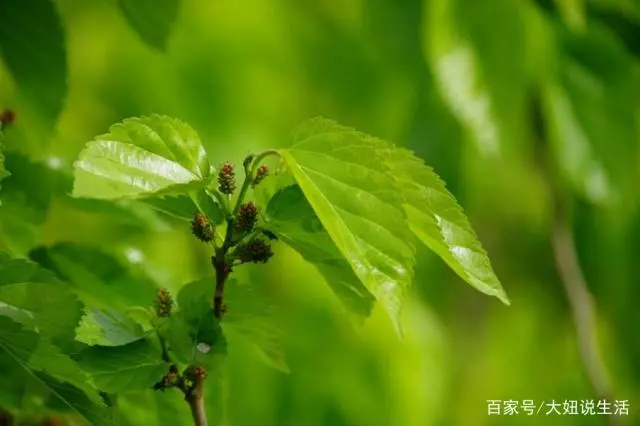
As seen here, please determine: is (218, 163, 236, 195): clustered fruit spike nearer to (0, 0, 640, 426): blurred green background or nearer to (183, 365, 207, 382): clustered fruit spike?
(183, 365, 207, 382): clustered fruit spike

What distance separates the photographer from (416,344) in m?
1.35

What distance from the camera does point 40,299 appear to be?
1.61 ft

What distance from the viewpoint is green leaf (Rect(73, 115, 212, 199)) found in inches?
15.9

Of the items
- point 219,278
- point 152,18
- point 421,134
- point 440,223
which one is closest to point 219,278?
point 219,278

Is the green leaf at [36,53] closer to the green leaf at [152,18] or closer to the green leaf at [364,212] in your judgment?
the green leaf at [152,18]

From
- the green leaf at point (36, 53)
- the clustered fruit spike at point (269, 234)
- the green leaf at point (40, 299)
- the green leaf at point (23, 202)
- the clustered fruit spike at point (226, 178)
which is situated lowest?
the green leaf at point (40, 299)

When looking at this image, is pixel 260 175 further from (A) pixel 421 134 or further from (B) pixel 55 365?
(A) pixel 421 134

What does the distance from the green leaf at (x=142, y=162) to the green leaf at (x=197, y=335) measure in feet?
0.21

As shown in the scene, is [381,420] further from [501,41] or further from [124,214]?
[124,214]

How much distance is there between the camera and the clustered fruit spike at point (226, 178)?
0.46 metres

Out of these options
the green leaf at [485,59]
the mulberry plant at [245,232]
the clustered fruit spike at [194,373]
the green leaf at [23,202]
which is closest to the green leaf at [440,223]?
the mulberry plant at [245,232]

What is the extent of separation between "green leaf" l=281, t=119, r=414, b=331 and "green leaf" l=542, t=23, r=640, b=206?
0.80 m

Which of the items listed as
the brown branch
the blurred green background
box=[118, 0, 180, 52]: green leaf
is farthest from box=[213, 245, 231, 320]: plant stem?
the blurred green background

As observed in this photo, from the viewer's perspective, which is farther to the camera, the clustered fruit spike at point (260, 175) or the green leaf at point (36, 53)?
the green leaf at point (36, 53)
